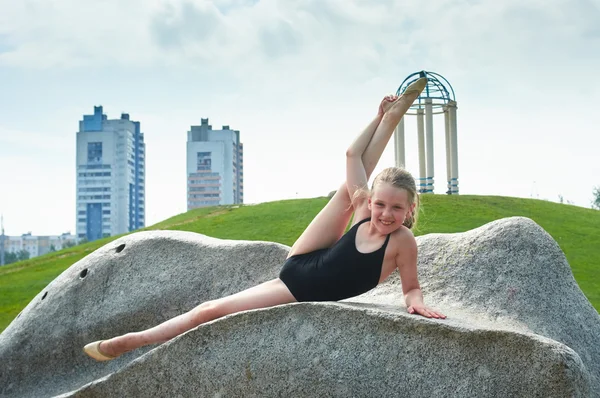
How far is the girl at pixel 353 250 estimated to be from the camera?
433 cm

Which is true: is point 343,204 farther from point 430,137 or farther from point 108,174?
point 108,174

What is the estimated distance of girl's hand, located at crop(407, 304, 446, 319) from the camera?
12.7 feet

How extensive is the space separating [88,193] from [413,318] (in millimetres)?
84363

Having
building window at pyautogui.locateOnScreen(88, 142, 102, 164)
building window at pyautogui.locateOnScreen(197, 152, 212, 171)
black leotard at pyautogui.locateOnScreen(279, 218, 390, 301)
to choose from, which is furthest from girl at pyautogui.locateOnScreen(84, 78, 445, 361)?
building window at pyautogui.locateOnScreen(88, 142, 102, 164)

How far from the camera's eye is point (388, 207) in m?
4.29

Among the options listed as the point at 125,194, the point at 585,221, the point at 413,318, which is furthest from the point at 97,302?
the point at 125,194

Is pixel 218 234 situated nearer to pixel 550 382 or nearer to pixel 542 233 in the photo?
pixel 542 233

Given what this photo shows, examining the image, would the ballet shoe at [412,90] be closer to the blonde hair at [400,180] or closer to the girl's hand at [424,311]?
the blonde hair at [400,180]

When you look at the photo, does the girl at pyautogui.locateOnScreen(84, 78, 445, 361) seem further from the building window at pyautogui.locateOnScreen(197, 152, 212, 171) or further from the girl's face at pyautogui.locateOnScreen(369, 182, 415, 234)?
the building window at pyautogui.locateOnScreen(197, 152, 212, 171)

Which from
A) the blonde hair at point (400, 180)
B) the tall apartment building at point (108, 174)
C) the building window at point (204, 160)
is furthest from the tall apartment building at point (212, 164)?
the blonde hair at point (400, 180)

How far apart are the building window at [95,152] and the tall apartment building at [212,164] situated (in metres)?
9.87

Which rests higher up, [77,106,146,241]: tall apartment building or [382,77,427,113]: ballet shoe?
[77,106,146,241]: tall apartment building

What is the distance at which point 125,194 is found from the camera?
8350cm

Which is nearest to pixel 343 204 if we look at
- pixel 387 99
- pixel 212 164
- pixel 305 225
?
pixel 387 99
